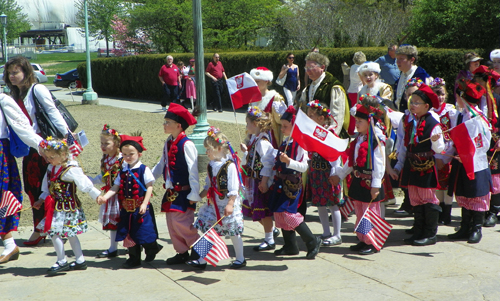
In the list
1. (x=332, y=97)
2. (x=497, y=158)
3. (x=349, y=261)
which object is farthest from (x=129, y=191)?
(x=497, y=158)

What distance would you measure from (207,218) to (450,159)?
106 inches

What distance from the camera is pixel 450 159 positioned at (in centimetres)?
588

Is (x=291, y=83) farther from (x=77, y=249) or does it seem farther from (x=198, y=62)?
(x=77, y=249)

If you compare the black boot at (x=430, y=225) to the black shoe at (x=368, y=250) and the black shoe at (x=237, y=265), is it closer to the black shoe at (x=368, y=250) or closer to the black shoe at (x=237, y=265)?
the black shoe at (x=368, y=250)

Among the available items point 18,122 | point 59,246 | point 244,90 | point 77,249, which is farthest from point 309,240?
point 18,122

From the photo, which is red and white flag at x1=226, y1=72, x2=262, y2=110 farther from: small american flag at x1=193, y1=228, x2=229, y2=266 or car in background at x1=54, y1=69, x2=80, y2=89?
car in background at x1=54, y1=69, x2=80, y2=89

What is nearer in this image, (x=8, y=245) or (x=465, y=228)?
(x=8, y=245)

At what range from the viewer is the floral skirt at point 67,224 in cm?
476

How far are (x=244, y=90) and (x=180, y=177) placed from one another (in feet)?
4.99

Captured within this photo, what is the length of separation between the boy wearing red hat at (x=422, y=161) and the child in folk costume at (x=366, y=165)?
0.32m

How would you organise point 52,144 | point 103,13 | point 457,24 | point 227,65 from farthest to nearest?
1. point 103,13
2. point 227,65
3. point 457,24
4. point 52,144

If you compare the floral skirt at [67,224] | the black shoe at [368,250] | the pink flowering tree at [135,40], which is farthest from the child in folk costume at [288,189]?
the pink flowering tree at [135,40]

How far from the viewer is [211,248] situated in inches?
183

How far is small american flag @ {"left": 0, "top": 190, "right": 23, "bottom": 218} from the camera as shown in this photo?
5.25 m
